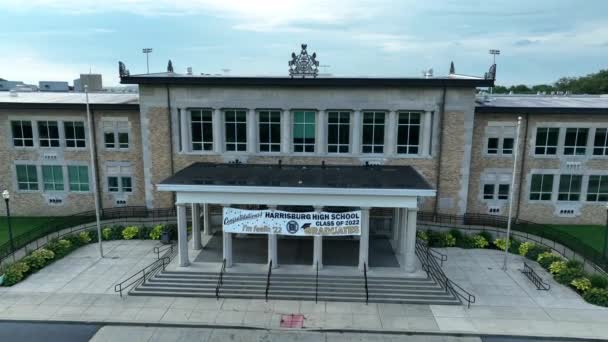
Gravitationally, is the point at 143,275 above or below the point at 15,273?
below

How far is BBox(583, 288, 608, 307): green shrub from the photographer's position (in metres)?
20.0

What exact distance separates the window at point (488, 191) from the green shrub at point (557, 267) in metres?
8.35

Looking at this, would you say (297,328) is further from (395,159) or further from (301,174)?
(395,159)

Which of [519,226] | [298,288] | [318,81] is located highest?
[318,81]

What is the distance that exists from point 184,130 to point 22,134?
13.4 metres

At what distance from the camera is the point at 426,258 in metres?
24.6

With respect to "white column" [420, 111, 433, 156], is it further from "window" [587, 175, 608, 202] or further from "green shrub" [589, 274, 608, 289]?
"window" [587, 175, 608, 202]

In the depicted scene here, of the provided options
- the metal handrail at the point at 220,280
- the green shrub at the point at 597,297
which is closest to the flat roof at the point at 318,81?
the metal handrail at the point at 220,280

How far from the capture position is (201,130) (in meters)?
30.0

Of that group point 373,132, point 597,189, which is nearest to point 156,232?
point 373,132

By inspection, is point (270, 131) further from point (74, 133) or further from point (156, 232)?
point (74, 133)

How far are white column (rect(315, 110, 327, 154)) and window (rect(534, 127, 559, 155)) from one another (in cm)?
1556

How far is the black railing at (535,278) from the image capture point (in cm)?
2198

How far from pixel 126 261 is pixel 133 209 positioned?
27.6ft
